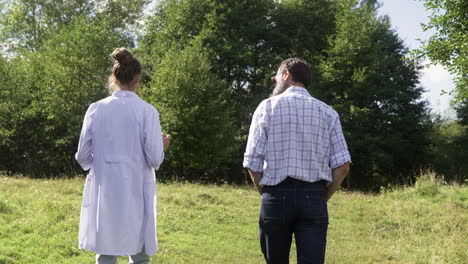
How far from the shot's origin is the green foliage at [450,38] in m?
16.3

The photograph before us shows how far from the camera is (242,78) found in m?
35.7

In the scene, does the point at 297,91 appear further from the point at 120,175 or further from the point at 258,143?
the point at 120,175

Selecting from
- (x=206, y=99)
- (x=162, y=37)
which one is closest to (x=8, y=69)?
(x=162, y=37)

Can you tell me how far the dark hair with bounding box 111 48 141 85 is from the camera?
403cm

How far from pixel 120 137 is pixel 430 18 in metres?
16.2

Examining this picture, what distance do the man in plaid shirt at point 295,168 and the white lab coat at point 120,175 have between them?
2.89 ft

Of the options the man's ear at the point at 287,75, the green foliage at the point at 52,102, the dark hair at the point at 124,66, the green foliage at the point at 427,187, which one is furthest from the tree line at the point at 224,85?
the man's ear at the point at 287,75

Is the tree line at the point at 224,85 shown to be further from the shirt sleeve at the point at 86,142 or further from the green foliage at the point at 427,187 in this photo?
the shirt sleeve at the point at 86,142

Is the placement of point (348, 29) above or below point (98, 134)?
above

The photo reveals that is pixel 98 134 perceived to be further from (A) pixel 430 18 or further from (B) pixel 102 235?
(A) pixel 430 18

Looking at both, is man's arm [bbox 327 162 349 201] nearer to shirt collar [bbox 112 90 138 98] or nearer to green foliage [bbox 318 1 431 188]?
shirt collar [bbox 112 90 138 98]

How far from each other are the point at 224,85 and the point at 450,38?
52.6 ft

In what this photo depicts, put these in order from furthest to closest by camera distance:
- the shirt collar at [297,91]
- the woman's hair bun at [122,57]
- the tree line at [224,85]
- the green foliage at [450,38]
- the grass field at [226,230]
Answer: the tree line at [224,85] < the green foliage at [450,38] < the grass field at [226,230] < the woman's hair bun at [122,57] < the shirt collar at [297,91]

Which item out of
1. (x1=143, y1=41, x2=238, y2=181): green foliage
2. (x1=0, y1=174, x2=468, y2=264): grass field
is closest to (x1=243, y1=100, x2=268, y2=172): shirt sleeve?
(x1=0, y1=174, x2=468, y2=264): grass field
